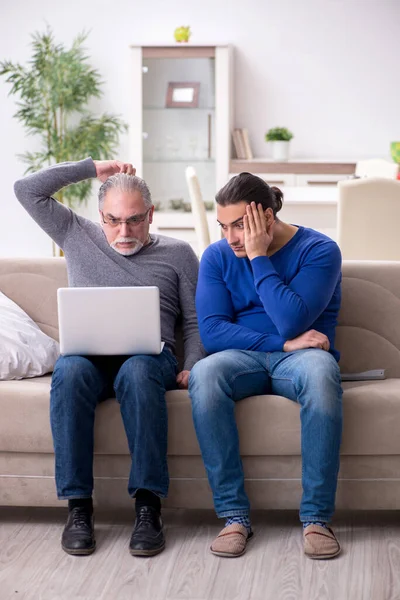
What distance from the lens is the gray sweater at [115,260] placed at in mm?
2635

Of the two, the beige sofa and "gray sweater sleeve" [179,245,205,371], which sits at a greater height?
"gray sweater sleeve" [179,245,205,371]

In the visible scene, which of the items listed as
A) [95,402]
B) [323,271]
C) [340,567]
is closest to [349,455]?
[340,567]

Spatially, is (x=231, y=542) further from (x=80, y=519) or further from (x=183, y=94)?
(x=183, y=94)

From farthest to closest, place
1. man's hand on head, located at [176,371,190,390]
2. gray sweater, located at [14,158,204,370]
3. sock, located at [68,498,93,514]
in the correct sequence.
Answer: gray sweater, located at [14,158,204,370], man's hand on head, located at [176,371,190,390], sock, located at [68,498,93,514]

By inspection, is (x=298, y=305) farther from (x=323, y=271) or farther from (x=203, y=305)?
(x=203, y=305)

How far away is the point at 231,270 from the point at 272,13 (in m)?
4.49

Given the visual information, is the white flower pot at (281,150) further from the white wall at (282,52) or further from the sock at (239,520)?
the sock at (239,520)

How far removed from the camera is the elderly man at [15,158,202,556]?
Answer: 226 cm

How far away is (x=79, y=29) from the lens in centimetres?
659

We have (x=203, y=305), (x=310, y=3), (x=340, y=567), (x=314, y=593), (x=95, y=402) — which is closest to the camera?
(x=314, y=593)

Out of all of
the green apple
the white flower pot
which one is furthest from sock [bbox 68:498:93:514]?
the green apple

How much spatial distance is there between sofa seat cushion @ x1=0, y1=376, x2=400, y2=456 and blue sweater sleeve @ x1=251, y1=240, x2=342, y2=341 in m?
0.22

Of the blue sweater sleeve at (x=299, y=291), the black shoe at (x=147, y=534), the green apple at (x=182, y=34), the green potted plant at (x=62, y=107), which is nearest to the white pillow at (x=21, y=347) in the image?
the black shoe at (x=147, y=534)

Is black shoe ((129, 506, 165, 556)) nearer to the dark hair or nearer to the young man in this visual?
the young man
